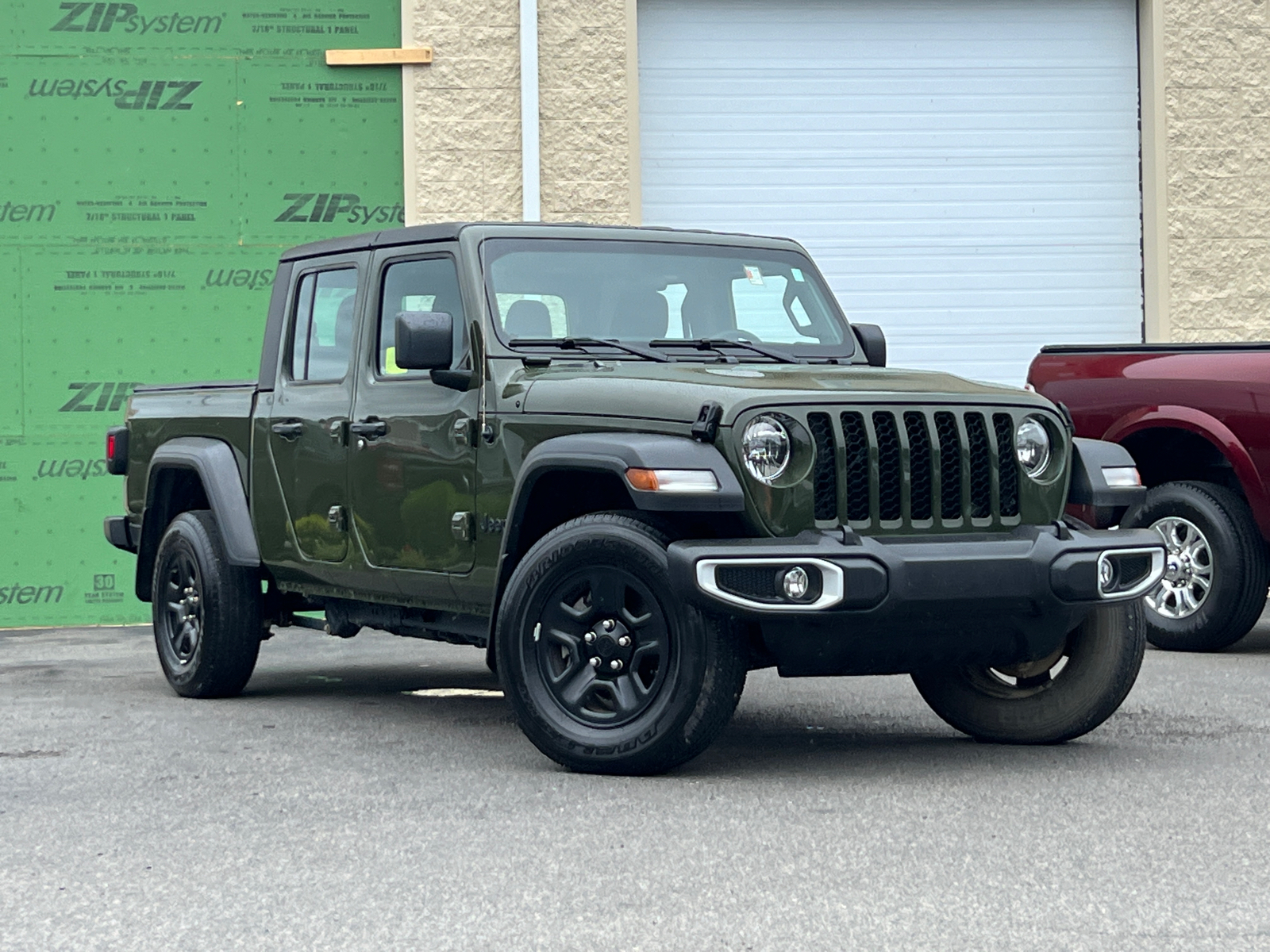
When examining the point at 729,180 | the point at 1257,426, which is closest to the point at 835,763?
the point at 1257,426

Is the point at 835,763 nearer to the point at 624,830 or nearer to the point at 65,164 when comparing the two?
the point at 624,830

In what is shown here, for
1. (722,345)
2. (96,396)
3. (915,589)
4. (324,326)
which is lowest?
(915,589)

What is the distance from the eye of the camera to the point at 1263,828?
5.48 metres

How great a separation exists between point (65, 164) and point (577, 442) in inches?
337

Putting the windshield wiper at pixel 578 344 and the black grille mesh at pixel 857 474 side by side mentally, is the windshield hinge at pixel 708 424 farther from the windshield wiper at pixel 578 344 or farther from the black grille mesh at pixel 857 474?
the windshield wiper at pixel 578 344

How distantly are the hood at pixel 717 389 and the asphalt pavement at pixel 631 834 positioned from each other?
1.22 metres

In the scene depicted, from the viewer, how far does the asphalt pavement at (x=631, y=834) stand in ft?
14.5

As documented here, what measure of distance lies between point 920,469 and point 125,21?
30.6 feet

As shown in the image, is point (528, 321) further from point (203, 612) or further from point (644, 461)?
point (203, 612)

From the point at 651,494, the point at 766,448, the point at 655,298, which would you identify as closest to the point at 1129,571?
the point at 766,448

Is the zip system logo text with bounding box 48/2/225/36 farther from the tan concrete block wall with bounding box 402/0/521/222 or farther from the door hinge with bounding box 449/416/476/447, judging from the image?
the door hinge with bounding box 449/416/476/447

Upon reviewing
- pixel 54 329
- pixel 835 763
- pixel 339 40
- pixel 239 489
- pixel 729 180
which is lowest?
pixel 835 763

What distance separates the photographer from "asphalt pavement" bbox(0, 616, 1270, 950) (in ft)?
14.5

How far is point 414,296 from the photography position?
771cm
